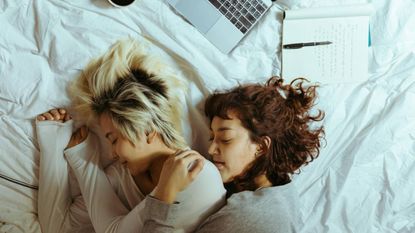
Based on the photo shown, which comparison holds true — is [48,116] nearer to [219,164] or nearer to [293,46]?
[219,164]

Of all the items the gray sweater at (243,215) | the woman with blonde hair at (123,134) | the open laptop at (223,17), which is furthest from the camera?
the open laptop at (223,17)

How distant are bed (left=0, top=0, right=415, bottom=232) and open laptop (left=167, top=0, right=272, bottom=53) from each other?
0.02 m

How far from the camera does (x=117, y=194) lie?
4.34 ft

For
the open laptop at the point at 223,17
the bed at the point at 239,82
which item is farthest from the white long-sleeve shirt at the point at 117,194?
the open laptop at the point at 223,17

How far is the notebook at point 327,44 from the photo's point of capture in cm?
136

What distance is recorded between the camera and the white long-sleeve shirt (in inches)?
44.3

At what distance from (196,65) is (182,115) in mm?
153

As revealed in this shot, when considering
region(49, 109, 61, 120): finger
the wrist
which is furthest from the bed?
the wrist

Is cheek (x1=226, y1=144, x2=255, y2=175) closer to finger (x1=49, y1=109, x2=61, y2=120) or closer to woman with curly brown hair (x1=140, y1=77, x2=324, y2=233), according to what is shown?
woman with curly brown hair (x1=140, y1=77, x2=324, y2=233)

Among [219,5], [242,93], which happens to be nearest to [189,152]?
[242,93]

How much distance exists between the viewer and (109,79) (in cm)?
121

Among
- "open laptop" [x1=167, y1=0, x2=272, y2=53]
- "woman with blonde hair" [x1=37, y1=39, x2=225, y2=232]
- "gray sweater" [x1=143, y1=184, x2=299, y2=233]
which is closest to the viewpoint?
"gray sweater" [x1=143, y1=184, x2=299, y2=233]

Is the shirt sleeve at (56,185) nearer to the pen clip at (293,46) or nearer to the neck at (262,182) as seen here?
the neck at (262,182)

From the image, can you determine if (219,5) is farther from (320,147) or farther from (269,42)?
(320,147)
